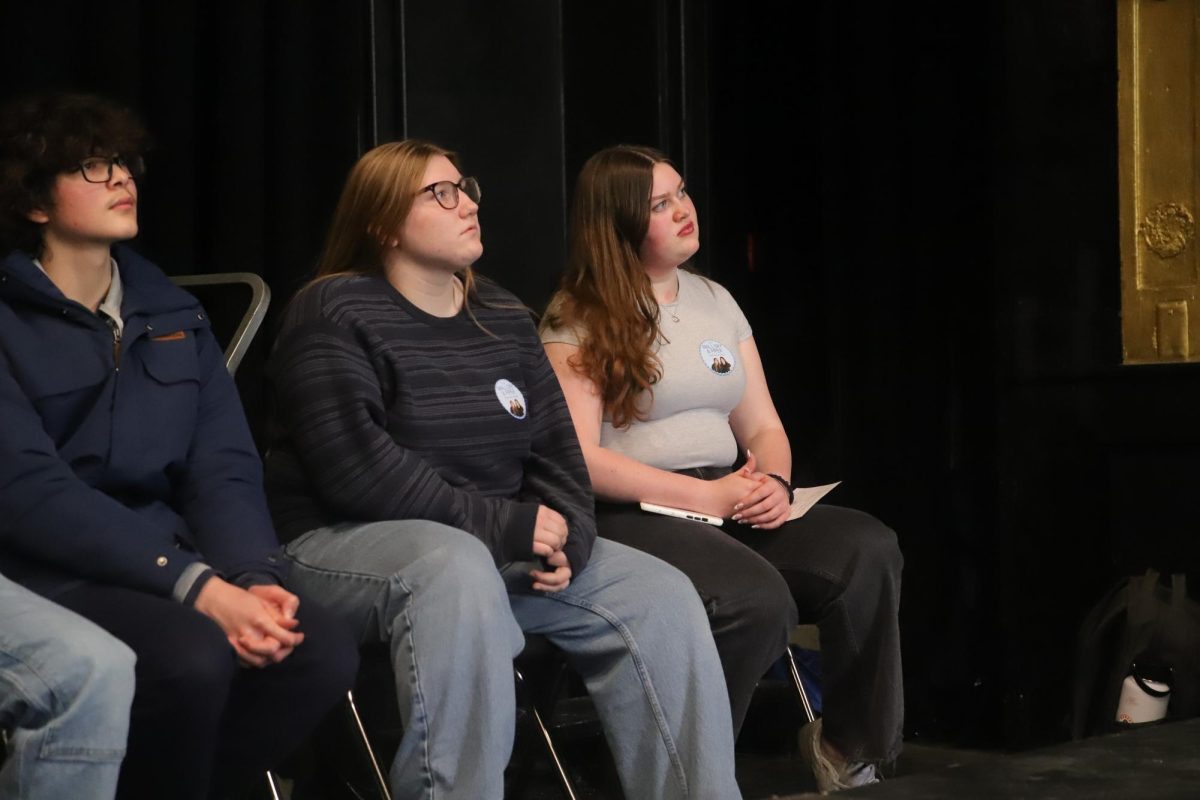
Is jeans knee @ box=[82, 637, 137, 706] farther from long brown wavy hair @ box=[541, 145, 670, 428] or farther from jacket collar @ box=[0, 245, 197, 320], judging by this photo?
long brown wavy hair @ box=[541, 145, 670, 428]

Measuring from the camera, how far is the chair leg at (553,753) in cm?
248

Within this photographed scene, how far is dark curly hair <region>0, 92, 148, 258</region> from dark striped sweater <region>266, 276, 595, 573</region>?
0.40 meters

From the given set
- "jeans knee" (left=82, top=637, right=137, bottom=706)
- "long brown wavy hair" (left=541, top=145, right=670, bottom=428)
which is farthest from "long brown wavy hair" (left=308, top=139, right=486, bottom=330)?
"jeans knee" (left=82, top=637, right=137, bottom=706)

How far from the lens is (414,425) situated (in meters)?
2.43

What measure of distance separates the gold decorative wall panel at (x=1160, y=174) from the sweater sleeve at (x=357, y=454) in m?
1.76

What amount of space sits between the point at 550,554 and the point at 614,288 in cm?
65

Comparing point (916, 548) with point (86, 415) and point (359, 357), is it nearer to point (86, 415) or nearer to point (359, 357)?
point (359, 357)

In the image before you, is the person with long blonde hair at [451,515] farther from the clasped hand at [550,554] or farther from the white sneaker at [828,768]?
the white sneaker at [828,768]

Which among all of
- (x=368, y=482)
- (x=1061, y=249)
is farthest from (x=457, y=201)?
(x=1061, y=249)

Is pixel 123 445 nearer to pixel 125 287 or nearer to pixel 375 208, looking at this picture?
pixel 125 287

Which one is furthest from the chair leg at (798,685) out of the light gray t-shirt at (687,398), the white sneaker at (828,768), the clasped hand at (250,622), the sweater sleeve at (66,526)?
the sweater sleeve at (66,526)

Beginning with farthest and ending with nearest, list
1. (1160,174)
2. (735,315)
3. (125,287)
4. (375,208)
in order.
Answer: (1160,174) < (735,315) < (375,208) < (125,287)

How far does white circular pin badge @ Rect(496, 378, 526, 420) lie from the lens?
2533 millimetres

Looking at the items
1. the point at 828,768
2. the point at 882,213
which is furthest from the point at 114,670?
the point at 882,213
